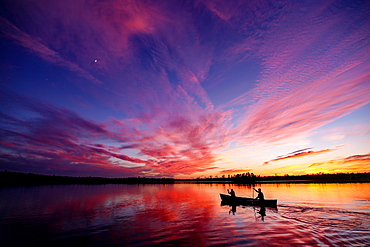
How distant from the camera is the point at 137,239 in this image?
18547mm

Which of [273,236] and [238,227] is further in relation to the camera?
[238,227]

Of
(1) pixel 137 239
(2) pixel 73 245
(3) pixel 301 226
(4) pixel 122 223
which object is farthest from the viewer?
(4) pixel 122 223

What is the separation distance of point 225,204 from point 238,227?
21543 millimetres

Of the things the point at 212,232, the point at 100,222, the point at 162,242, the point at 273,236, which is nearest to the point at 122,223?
the point at 100,222

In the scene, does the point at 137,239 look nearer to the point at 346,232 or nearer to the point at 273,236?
the point at 273,236

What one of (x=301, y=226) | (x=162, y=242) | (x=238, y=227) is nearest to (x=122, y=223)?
(x=162, y=242)

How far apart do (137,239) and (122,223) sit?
8193 mm

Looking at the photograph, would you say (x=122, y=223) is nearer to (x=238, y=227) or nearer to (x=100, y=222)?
(x=100, y=222)

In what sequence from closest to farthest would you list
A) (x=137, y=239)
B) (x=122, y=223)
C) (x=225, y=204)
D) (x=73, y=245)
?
(x=73, y=245) → (x=137, y=239) → (x=122, y=223) → (x=225, y=204)

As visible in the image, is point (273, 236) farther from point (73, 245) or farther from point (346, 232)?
point (73, 245)

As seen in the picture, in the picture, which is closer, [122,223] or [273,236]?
[273,236]

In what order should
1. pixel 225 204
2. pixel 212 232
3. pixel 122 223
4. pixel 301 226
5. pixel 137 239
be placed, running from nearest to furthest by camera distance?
1. pixel 137 239
2. pixel 212 232
3. pixel 301 226
4. pixel 122 223
5. pixel 225 204

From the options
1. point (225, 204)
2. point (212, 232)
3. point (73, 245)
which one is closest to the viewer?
point (73, 245)

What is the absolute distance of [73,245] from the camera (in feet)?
56.5
